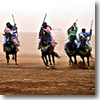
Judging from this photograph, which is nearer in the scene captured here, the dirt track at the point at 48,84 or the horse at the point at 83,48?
the dirt track at the point at 48,84

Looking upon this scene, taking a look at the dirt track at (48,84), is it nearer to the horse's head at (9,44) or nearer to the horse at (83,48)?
the horse at (83,48)

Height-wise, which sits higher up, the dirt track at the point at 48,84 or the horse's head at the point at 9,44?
the horse's head at the point at 9,44

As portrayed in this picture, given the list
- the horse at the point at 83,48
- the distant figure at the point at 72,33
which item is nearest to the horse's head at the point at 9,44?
the distant figure at the point at 72,33

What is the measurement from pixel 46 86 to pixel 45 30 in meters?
6.81

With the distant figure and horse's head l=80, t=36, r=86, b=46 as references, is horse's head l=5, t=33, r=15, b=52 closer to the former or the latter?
the distant figure

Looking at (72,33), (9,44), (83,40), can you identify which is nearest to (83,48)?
(83,40)

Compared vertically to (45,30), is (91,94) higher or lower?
lower

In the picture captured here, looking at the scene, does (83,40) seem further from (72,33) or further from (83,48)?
(72,33)

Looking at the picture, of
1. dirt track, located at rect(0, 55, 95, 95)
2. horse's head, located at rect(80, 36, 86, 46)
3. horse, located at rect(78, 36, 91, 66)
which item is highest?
horse's head, located at rect(80, 36, 86, 46)

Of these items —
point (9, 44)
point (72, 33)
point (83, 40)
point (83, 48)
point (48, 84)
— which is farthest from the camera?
point (72, 33)

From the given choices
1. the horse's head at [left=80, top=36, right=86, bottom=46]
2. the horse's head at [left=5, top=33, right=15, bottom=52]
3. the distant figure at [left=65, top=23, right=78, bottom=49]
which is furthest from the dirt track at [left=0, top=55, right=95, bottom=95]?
the horse's head at [left=5, top=33, right=15, bottom=52]

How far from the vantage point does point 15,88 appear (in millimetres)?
12305

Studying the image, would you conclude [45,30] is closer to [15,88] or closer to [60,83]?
[60,83]
